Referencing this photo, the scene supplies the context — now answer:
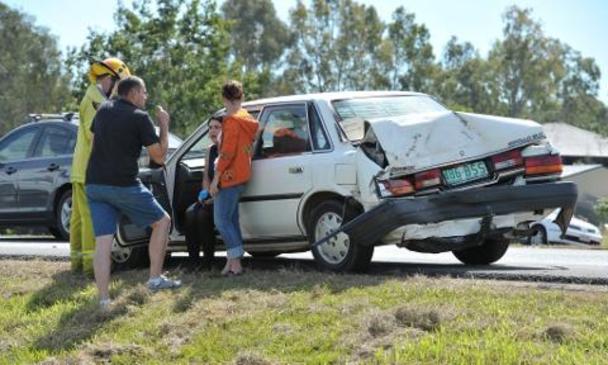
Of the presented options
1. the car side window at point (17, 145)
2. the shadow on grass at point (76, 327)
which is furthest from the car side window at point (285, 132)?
the car side window at point (17, 145)

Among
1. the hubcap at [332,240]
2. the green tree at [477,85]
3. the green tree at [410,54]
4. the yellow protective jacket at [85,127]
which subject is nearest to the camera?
the hubcap at [332,240]

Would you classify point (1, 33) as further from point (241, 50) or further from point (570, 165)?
point (570, 165)

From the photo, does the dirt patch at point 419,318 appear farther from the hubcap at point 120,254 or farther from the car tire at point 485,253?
the hubcap at point 120,254

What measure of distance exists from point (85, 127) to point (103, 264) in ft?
6.03

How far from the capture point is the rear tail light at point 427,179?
301 inches

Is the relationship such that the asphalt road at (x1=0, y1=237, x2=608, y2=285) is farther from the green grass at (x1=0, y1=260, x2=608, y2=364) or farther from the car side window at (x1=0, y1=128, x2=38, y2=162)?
the car side window at (x1=0, y1=128, x2=38, y2=162)

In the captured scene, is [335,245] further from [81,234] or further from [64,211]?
[64,211]

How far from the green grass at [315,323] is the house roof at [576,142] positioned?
2245 inches

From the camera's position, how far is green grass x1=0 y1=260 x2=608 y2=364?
5160mm

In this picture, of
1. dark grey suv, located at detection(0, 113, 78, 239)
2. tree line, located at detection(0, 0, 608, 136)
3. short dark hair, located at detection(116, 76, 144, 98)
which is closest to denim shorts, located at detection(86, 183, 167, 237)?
short dark hair, located at detection(116, 76, 144, 98)

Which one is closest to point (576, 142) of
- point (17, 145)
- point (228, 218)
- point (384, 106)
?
point (17, 145)

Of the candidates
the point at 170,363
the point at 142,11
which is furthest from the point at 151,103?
the point at 170,363

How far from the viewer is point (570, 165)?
59.2m

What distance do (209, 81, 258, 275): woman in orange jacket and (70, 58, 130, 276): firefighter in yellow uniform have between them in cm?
103
